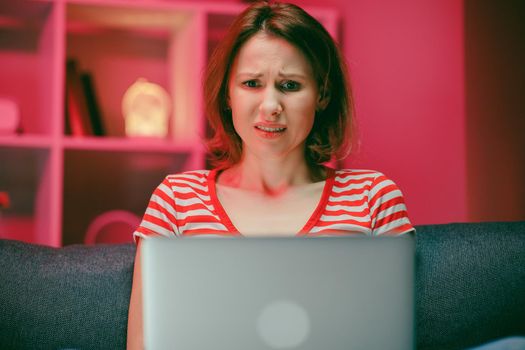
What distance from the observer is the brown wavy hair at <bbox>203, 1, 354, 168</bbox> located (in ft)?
5.33

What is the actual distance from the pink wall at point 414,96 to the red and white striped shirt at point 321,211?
2.17 feet

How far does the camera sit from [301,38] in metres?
1.61

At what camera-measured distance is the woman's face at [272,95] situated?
1.59 m

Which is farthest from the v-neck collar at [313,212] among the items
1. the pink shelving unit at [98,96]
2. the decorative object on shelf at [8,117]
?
the decorative object on shelf at [8,117]

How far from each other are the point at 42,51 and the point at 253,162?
1.45 m

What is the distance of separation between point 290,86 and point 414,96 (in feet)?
3.19

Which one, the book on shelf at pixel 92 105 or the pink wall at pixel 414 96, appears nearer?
the pink wall at pixel 414 96

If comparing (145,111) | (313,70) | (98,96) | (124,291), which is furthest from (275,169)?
(98,96)

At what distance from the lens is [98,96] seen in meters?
2.99

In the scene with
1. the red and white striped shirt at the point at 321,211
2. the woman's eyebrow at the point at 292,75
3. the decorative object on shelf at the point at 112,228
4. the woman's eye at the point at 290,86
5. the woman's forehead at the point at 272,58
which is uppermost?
the woman's forehead at the point at 272,58

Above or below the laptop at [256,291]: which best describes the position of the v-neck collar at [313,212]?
above

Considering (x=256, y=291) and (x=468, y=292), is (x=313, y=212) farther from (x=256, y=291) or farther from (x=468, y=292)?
(x=256, y=291)

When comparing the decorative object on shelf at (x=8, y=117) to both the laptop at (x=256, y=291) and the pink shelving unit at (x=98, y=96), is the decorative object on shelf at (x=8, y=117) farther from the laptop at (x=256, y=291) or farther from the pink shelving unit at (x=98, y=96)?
the laptop at (x=256, y=291)

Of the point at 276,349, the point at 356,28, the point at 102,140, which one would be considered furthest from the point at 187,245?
the point at 356,28
